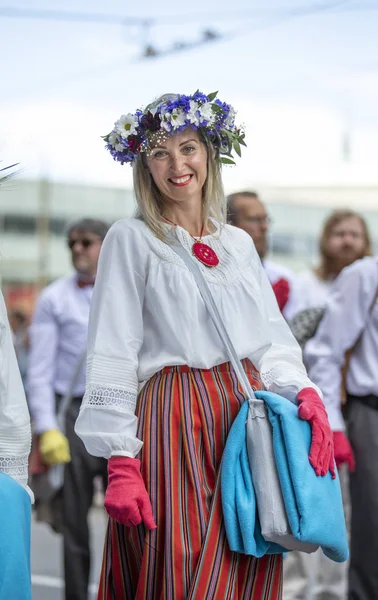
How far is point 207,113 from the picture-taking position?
3.62m

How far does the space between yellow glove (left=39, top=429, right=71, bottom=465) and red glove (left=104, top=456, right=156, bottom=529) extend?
2.49m

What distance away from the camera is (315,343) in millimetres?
4969

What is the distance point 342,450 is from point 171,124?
1.76 m

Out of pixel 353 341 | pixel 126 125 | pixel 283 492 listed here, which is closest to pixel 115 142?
pixel 126 125

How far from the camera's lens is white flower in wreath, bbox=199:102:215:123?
361 centimetres

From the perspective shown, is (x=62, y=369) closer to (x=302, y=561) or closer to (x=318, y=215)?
(x=302, y=561)

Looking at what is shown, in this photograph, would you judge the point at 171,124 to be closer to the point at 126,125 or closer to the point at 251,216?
the point at 126,125

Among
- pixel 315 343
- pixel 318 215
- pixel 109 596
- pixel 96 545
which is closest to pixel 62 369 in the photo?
pixel 315 343

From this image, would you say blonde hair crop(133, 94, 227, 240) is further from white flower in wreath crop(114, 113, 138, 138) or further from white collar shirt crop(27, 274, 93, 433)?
white collar shirt crop(27, 274, 93, 433)

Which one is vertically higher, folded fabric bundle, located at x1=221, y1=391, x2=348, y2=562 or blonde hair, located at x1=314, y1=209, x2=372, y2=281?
blonde hair, located at x1=314, y1=209, x2=372, y2=281

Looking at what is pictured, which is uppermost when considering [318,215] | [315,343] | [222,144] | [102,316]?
[222,144]

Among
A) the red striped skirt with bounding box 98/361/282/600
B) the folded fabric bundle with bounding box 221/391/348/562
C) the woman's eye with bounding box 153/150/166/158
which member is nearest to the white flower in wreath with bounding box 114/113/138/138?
the woman's eye with bounding box 153/150/166/158

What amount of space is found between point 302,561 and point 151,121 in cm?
362

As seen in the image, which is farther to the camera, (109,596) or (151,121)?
(151,121)
